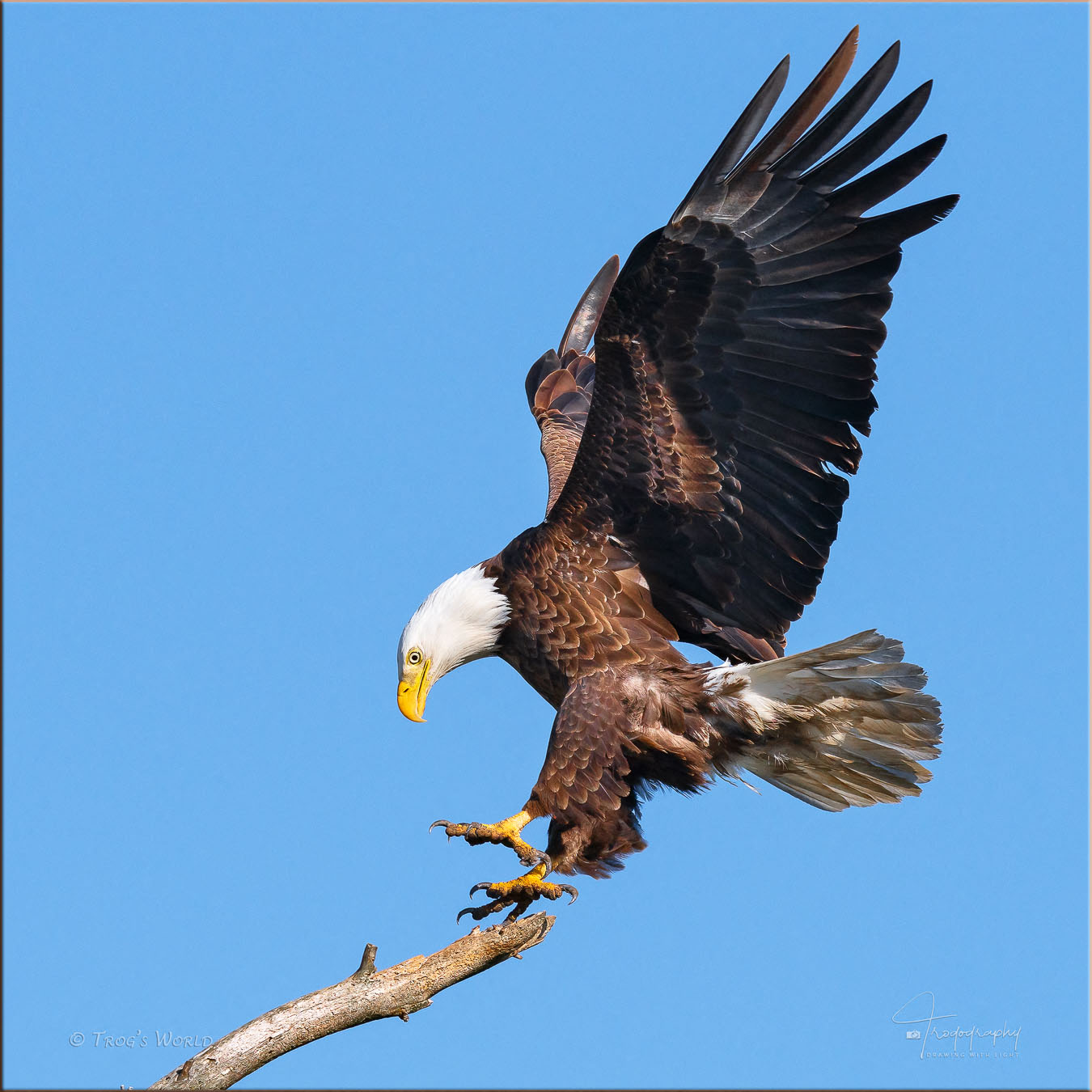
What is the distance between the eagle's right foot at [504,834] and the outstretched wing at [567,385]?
2.23 metres

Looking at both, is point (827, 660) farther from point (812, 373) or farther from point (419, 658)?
point (419, 658)

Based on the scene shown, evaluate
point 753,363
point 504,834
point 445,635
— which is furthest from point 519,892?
point 753,363

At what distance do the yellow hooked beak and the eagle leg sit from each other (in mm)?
815

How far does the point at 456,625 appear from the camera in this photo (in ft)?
18.1

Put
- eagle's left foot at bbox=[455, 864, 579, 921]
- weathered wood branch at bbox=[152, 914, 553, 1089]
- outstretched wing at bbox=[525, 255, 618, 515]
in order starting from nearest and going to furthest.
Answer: weathered wood branch at bbox=[152, 914, 553, 1089], eagle's left foot at bbox=[455, 864, 579, 921], outstretched wing at bbox=[525, 255, 618, 515]

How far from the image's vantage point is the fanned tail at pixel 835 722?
515 centimetres

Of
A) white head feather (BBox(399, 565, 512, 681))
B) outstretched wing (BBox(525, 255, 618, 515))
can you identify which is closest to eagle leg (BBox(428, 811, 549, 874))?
white head feather (BBox(399, 565, 512, 681))

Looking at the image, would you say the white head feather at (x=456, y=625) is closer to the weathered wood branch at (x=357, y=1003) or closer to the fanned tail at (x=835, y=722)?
the fanned tail at (x=835, y=722)

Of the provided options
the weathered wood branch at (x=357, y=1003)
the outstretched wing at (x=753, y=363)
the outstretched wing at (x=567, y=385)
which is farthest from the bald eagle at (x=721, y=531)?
the outstretched wing at (x=567, y=385)

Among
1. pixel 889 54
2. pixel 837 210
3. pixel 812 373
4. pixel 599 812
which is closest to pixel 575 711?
pixel 599 812

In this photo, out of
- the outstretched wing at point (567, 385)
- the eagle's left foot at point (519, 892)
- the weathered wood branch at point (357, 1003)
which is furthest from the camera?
the outstretched wing at point (567, 385)

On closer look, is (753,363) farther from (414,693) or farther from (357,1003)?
(357,1003)

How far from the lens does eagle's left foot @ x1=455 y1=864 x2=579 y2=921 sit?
16.0ft

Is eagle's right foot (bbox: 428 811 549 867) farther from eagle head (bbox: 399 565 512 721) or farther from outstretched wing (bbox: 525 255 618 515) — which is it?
outstretched wing (bbox: 525 255 618 515)
